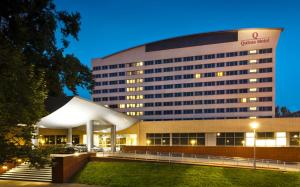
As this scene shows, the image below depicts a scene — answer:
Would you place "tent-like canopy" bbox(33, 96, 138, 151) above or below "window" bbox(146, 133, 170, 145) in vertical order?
above

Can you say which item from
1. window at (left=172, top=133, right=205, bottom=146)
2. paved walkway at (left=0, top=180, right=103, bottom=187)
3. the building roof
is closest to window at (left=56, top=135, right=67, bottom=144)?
window at (left=172, top=133, right=205, bottom=146)

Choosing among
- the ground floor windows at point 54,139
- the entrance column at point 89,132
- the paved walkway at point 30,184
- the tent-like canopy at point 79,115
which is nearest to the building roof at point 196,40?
the ground floor windows at point 54,139

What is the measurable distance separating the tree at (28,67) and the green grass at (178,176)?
28.5 ft

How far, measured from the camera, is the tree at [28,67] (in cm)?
1653

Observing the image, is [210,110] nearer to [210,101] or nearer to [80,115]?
[210,101]

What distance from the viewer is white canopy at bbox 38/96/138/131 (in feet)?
124

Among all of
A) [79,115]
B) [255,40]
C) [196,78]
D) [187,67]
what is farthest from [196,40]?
[79,115]

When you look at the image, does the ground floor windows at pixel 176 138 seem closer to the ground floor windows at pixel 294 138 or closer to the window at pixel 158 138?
the window at pixel 158 138

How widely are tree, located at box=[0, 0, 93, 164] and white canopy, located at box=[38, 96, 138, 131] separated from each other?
1295 centimetres

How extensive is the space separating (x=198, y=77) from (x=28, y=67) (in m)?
83.0

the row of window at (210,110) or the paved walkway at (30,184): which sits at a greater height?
the row of window at (210,110)

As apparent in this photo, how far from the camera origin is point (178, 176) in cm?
2783

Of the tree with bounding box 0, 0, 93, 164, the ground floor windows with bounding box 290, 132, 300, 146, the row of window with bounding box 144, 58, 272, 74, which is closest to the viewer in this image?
the tree with bounding box 0, 0, 93, 164

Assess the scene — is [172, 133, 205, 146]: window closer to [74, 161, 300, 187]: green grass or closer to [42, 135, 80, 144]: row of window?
[42, 135, 80, 144]: row of window
